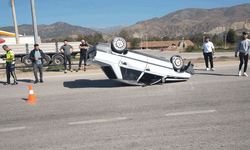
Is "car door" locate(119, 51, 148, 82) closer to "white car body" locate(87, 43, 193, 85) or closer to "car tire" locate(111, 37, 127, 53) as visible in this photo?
"white car body" locate(87, 43, 193, 85)

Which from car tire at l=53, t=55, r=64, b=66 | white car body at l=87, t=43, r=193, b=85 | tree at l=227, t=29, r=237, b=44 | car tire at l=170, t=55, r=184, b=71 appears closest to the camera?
white car body at l=87, t=43, r=193, b=85

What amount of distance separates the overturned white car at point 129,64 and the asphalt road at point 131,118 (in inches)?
15.7

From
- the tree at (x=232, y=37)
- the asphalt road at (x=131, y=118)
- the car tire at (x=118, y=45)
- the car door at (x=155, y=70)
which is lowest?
the asphalt road at (x=131, y=118)

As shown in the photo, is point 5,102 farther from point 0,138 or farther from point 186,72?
point 186,72

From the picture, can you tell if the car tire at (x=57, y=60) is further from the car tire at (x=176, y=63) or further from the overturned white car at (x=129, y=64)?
the car tire at (x=176, y=63)

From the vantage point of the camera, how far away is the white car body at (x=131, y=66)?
786cm

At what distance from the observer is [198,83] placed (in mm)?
9172

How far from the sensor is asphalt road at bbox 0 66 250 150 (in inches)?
163

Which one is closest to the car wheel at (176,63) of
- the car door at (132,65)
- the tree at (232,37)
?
the car door at (132,65)

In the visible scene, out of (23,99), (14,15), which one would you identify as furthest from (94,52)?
(14,15)

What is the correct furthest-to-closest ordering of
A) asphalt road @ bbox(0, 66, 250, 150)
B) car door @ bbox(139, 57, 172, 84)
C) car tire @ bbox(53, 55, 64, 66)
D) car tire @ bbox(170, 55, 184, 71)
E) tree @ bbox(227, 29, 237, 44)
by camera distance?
tree @ bbox(227, 29, 237, 44)
car tire @ bbox(53, 55, 64, 66)
car tire @ bbox(170, 55, 184, 71)
car door @ bbox(139, 57, 172, 84)
asphalt road @ bbox(0, 66, 250, 150)

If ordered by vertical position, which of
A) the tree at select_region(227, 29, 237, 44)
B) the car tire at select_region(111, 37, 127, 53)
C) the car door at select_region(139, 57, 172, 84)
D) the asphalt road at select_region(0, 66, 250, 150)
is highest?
the tree at select_region(227, 29, 237, 44)

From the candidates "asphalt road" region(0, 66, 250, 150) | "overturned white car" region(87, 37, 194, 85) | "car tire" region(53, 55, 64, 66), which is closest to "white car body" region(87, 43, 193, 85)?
"overturned white car" region(87, 37, 194, 85)

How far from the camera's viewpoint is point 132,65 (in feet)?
26.7
